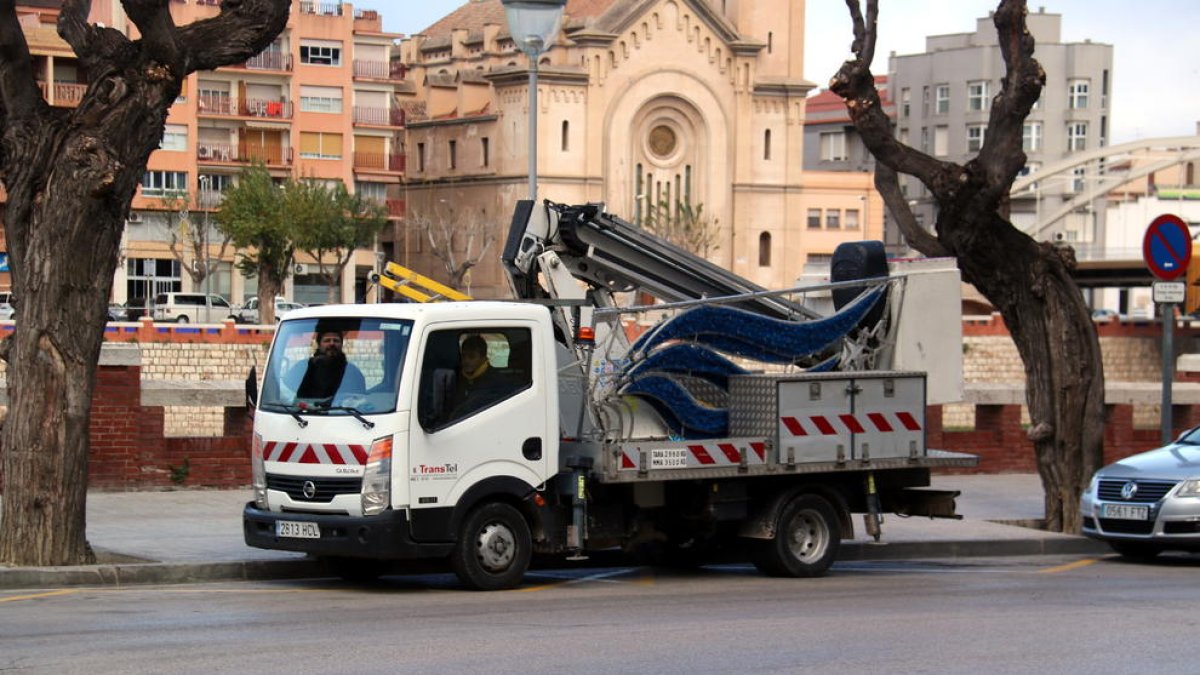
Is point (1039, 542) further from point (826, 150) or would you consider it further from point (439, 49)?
point (826, 150)

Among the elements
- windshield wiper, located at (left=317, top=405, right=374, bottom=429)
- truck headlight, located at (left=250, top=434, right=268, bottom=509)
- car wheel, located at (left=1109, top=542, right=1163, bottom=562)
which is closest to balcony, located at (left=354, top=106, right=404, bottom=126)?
car wheel, located at (left=1109, top=542, right=1163, bottom=562)

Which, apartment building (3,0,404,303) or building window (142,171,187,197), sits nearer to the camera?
building window (142,171,187,197)

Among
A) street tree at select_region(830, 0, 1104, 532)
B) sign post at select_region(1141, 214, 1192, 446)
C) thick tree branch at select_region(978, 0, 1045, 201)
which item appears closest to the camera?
thick tree branch at select_region(978, 0, 1045, 201)

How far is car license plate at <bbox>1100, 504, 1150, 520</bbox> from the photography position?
17.5m

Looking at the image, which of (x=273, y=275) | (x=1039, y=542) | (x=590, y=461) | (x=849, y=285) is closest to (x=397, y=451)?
(x=590, y=461)

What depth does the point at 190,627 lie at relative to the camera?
39.2 feet

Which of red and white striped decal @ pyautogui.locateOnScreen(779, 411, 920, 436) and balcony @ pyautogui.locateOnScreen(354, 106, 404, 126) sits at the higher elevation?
balcony @ pyautogui.locateOnScreen(354, 106, 404, 126)

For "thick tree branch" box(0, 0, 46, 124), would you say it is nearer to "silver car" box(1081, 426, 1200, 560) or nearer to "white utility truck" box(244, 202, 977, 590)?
"white utility truck" box(244, 202, 977, 590)

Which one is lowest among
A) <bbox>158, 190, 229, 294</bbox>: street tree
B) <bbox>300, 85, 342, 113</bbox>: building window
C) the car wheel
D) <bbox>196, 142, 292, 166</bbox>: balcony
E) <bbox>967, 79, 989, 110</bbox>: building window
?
the car wheel

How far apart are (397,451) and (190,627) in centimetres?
237

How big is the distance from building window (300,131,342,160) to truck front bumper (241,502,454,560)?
78043 millimetres

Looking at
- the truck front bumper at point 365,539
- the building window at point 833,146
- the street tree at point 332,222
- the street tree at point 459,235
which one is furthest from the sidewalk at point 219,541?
the building window at point 833,146

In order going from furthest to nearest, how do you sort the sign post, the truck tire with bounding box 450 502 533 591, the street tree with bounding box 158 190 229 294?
the street tree with bounding box 158 190 229 294
the sign post
the truck tire with bounding box 450 502 533 591

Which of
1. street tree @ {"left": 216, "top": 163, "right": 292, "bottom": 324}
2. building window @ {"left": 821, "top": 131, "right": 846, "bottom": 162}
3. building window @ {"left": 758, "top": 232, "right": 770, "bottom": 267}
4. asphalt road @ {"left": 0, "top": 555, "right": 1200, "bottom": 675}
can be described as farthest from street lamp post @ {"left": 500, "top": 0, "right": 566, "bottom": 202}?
building window @ {"left": 821, "top": 131, "right": 846, "bottom": 162}
